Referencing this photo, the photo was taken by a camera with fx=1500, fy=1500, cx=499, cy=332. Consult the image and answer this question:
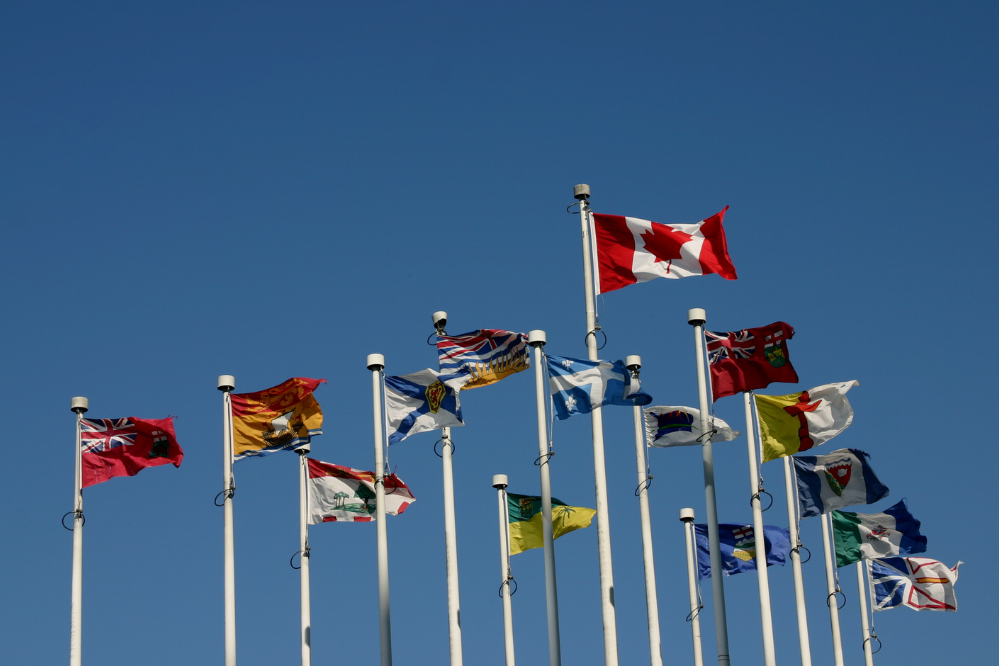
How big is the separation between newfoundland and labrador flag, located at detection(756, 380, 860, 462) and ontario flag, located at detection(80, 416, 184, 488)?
13.4 meters

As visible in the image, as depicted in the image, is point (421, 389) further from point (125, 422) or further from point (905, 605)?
point (905, 605)

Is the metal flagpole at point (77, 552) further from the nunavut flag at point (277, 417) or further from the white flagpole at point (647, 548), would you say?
the white flagpole at point (647, 548)

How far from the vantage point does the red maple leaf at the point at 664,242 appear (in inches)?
1219

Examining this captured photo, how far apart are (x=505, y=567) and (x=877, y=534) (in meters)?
12.0

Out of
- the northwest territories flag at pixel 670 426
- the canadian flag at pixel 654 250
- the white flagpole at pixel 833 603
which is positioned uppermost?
the canadian flag at pixel 654 250

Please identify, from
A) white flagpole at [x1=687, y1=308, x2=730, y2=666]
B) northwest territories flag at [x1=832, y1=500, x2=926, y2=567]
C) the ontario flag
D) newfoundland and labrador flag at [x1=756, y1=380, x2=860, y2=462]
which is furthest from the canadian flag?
northwest territories flag at [x1=832, y1=500, x2=926, y2=567]

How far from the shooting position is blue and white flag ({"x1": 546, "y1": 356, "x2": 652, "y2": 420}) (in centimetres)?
2903

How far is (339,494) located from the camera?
112 feet

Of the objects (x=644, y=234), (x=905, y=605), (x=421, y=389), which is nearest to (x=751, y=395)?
(x=644, y=234)

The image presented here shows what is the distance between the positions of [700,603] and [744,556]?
230 cm

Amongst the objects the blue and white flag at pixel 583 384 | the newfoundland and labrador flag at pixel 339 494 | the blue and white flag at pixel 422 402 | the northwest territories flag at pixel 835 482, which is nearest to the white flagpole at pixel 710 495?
the blue and white flag at pixel 583 384

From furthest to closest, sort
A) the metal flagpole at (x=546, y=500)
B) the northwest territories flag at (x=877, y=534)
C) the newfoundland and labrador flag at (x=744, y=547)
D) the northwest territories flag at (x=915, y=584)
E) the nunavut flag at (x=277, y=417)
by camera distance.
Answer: the northwest territories flag at (x=915, y=584) → the northwest territories flag at (x=877, y=534) → the newfoundland and labrador flag at (x=744, y=547) → the nunavut flag at (x=277, y=417) → the metal flagpole at (x=546, y=500)

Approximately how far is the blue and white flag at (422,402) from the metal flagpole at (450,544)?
1.10 metres

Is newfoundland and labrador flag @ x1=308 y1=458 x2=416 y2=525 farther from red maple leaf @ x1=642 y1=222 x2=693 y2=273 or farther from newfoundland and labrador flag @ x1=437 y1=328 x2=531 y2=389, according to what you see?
red maple leaf @ x1=642 y1=222 x2=693 y2=273
